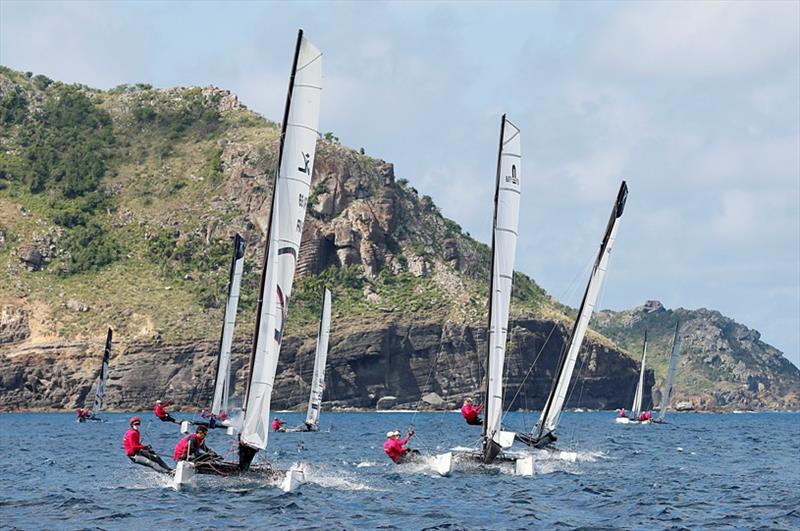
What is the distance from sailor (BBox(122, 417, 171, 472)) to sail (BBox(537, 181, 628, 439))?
17957mm

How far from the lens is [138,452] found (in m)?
33.9

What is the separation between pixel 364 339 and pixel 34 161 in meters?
55.6

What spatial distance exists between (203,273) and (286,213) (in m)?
116

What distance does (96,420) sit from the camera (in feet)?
294

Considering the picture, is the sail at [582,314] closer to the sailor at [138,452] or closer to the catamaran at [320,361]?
the sailor at [138,452]

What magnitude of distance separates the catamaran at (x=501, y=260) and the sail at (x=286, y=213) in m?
8.06

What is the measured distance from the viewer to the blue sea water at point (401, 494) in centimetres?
2947

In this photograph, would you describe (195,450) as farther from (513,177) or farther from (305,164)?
(513,177)

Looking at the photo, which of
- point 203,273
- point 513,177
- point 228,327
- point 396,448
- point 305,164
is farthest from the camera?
point 203,273

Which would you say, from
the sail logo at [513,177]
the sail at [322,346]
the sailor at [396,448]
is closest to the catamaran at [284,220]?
the sail logo at [513,177]

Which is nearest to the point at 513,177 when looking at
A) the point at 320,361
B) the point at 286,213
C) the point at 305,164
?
the point at 305,164

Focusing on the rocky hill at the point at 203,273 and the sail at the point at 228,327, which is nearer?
the sail at the point at 228,327

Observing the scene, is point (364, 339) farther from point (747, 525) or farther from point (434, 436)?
point (747, 525)

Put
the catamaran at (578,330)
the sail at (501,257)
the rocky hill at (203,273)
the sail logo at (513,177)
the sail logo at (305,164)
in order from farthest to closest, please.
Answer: the rocky hill at (203,273), the catamaran at (578,330), the sail logo at (513,177), the sail at (501,257), the sail logo at (305,164)
